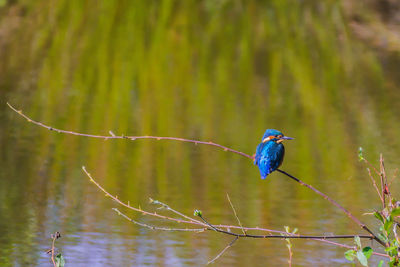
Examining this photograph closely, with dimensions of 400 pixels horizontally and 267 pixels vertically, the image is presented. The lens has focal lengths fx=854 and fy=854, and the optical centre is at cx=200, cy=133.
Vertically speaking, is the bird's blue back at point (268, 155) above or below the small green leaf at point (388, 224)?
above

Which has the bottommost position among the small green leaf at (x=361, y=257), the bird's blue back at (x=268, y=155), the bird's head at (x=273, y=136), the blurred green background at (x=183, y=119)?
the small green leaf at (x=361, y=257)

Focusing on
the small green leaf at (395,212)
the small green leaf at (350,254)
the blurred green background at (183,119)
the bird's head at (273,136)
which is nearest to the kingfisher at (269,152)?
the bird's head at (273,136)

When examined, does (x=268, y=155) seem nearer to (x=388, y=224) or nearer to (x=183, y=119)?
(x=388, y=224)

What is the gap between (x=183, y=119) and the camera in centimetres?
766

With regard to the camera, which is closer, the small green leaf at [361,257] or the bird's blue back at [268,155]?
the small green leaf at [361,257]

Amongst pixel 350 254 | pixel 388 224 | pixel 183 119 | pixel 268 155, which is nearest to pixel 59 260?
pixel 268 155

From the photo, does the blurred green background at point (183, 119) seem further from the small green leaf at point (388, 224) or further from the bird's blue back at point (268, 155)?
the small green leaf at point (388, 224)

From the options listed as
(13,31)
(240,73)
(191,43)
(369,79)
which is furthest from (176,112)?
(13,31)

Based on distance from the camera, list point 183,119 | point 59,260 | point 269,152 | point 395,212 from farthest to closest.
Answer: point 183,119 < point 269,152 < point 59,260 < point 395,212

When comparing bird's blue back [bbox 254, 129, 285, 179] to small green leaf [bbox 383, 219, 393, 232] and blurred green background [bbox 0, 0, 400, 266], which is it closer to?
small green leaf [bbox 383, 219, 393, 232]

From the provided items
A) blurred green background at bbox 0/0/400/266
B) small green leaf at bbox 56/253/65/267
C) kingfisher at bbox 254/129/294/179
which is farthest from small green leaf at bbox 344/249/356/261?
blurred green background at bbox 0/0/400/266

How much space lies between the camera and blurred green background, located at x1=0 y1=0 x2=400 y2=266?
4.38m

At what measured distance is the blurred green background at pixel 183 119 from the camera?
4383 millimetres

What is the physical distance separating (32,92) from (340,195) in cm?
438
